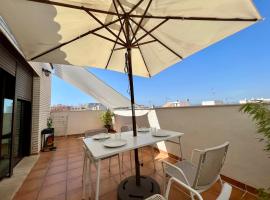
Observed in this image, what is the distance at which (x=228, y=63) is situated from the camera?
18.6ft

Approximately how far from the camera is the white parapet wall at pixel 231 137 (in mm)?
1931

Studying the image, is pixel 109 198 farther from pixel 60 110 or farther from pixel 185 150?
pixel 60 110

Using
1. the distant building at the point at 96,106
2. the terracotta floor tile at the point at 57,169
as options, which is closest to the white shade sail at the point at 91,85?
the distant building at the point at 96,106

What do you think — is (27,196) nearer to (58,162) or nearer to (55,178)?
(55,178)

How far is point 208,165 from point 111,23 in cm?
189

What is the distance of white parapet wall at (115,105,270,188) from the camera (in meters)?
1.93

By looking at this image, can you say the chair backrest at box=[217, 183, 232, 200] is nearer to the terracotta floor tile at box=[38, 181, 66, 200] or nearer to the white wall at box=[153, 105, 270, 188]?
the white wall at box=[153, 105, 270, 188]

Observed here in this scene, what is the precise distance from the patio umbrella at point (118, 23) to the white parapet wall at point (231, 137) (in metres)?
1.10

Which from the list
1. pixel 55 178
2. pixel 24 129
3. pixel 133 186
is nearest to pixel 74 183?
pixel 55 178

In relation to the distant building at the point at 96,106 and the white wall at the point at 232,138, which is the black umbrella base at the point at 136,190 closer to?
the white wall at the point at 232,138

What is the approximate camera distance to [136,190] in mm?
1952

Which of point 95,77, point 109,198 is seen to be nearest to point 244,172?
point 109,198

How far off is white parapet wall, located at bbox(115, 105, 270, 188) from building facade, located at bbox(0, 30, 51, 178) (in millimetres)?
3236

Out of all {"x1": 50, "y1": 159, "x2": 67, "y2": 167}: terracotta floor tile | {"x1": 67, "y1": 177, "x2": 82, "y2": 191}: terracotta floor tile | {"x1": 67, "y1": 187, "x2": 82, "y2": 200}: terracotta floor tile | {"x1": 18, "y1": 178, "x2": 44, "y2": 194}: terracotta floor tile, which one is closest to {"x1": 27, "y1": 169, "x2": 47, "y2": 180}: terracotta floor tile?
{"x1": 18, "y1": 178, "x2": 44, "y2": 194}: terracotta floor tile
